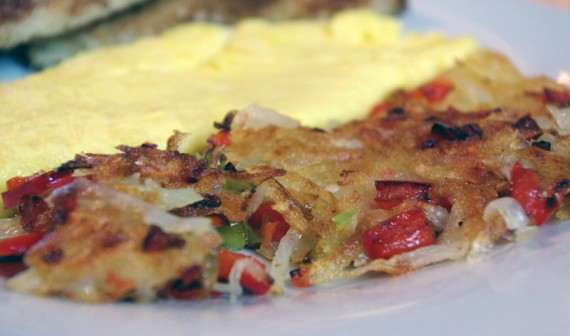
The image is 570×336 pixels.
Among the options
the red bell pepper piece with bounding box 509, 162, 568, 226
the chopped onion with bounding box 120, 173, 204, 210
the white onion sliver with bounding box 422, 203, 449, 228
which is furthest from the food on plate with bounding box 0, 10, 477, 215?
the red bell pepper piece with bounding box 509, 162, 568, 226

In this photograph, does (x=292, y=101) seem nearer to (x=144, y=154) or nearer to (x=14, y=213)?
(x=144, y=154)

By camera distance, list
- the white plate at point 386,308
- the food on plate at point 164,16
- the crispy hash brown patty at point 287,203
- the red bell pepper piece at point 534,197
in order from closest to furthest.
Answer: the white plate at point 386,308 < the crispy hash brown patty at point 287,203 < the red bell pepper piece at point 534,197 < the food on plate at point 164,16

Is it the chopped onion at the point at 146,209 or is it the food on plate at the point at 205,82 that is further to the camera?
the food on plate at the point at 205,82

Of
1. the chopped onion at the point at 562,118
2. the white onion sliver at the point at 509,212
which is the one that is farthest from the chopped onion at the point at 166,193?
the chopped onion at the point at 562,118

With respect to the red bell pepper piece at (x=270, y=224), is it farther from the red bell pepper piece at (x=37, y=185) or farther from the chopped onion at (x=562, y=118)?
the chopped onion at (x=562, y=118)

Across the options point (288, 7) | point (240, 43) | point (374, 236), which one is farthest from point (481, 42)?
point (374, 236)

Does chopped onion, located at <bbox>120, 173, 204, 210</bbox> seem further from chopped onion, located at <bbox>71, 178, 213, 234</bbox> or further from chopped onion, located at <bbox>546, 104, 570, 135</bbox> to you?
chopped onion, located at <bbox>546, 104, 570, 135</bbox>
